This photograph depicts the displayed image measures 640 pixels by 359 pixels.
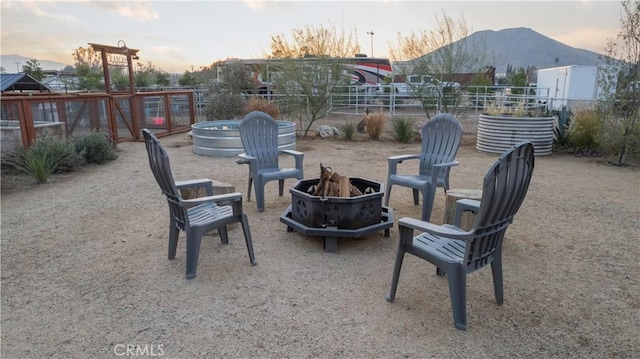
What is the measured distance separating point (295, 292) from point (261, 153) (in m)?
2.22

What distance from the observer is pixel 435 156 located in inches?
163

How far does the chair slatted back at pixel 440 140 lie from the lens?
13.2 feet

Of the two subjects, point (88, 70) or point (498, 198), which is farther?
point (88, 70)

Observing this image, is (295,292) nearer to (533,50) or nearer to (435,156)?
(435,156)

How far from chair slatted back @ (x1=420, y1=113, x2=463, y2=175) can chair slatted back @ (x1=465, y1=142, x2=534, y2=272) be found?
6.16 feet

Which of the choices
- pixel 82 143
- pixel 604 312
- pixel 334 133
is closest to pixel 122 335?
pixel 604 312

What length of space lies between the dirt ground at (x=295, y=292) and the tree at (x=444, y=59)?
21.0ft

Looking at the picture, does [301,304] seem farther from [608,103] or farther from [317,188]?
[608,103]

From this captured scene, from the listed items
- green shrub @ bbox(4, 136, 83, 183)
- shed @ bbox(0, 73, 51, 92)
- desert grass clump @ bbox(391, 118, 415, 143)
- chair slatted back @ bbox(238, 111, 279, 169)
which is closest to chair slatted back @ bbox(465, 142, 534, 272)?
chair slatted back @ bbox(238, 111, 279, 169)

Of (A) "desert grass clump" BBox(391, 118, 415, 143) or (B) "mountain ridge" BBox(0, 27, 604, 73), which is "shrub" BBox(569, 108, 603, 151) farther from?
(B) "mountain ridge" BBox(0, 27, 604, 73)

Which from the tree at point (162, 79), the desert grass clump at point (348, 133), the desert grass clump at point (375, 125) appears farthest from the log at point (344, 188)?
the tree at point (162, 79)

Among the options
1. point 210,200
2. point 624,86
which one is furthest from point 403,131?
point 210,200

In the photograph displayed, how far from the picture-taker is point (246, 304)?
243 cm

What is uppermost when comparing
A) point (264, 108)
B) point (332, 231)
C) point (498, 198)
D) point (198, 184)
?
point (264, 108)
